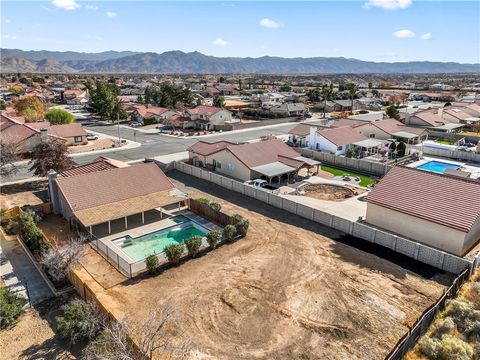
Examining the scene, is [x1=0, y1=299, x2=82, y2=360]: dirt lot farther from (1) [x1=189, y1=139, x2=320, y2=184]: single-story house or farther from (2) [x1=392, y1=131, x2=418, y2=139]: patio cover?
(2) [x1=392, y1=131, x2=418, y2=139]: patio cover

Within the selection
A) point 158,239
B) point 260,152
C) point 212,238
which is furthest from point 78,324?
point 260,152

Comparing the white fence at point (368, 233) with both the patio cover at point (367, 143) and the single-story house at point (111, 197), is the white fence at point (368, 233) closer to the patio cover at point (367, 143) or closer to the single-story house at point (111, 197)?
the single-story house at point (111, 197)

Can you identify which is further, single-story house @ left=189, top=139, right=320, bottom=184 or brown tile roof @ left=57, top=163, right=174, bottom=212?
single-story house @ left=189, top=139, right=320, bottom=184

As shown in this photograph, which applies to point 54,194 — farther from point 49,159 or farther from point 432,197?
point 432,197

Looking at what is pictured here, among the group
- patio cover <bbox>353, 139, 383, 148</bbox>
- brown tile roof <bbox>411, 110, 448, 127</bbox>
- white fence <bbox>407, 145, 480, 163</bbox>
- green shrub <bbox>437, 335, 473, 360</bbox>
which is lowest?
green shrub <bbox>437, 335, 473, 360</bbox>

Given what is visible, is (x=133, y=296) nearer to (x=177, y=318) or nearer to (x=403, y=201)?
(x=177, y=318)

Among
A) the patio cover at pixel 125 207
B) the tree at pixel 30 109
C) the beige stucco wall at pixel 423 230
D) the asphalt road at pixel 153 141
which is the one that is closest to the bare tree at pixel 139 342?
the patio cover at pixel 125 207

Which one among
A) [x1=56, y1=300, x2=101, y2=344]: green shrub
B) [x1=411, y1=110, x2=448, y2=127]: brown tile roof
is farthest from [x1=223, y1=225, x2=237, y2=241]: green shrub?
[x1=411, y1=110, x2=448, y2=127]: brown tile roof
